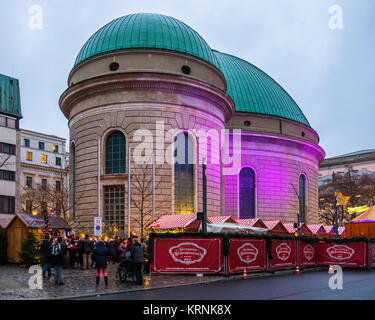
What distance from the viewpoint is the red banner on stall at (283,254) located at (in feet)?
78.9

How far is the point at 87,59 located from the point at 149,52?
190 inches

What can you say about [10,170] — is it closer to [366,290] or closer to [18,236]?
[18,236]

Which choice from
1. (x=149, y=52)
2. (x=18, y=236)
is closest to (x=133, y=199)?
(x=18, y=236)

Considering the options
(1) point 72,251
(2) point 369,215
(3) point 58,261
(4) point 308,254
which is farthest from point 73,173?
(2) point 369,215

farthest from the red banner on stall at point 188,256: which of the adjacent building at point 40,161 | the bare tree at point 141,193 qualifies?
the adjacent building at point 40,161

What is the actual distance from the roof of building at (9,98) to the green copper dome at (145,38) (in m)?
21.0

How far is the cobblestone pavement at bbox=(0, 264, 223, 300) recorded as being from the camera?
49.4ft

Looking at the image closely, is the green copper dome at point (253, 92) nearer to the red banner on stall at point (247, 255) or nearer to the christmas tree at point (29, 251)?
the red banner on stall at point (247, 255)

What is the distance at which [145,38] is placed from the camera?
116 feet

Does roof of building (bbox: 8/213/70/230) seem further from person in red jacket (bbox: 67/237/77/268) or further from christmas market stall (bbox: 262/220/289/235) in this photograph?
christmas market stall (bbox: 262/220/289/235)

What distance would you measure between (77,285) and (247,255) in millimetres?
8248

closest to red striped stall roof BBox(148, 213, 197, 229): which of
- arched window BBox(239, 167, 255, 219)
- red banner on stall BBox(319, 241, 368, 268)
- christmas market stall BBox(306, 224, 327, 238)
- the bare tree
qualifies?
the bare tree

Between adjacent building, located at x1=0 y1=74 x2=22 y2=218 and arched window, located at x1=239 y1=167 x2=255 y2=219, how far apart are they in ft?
84.8

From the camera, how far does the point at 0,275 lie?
Result: 21000 mm
